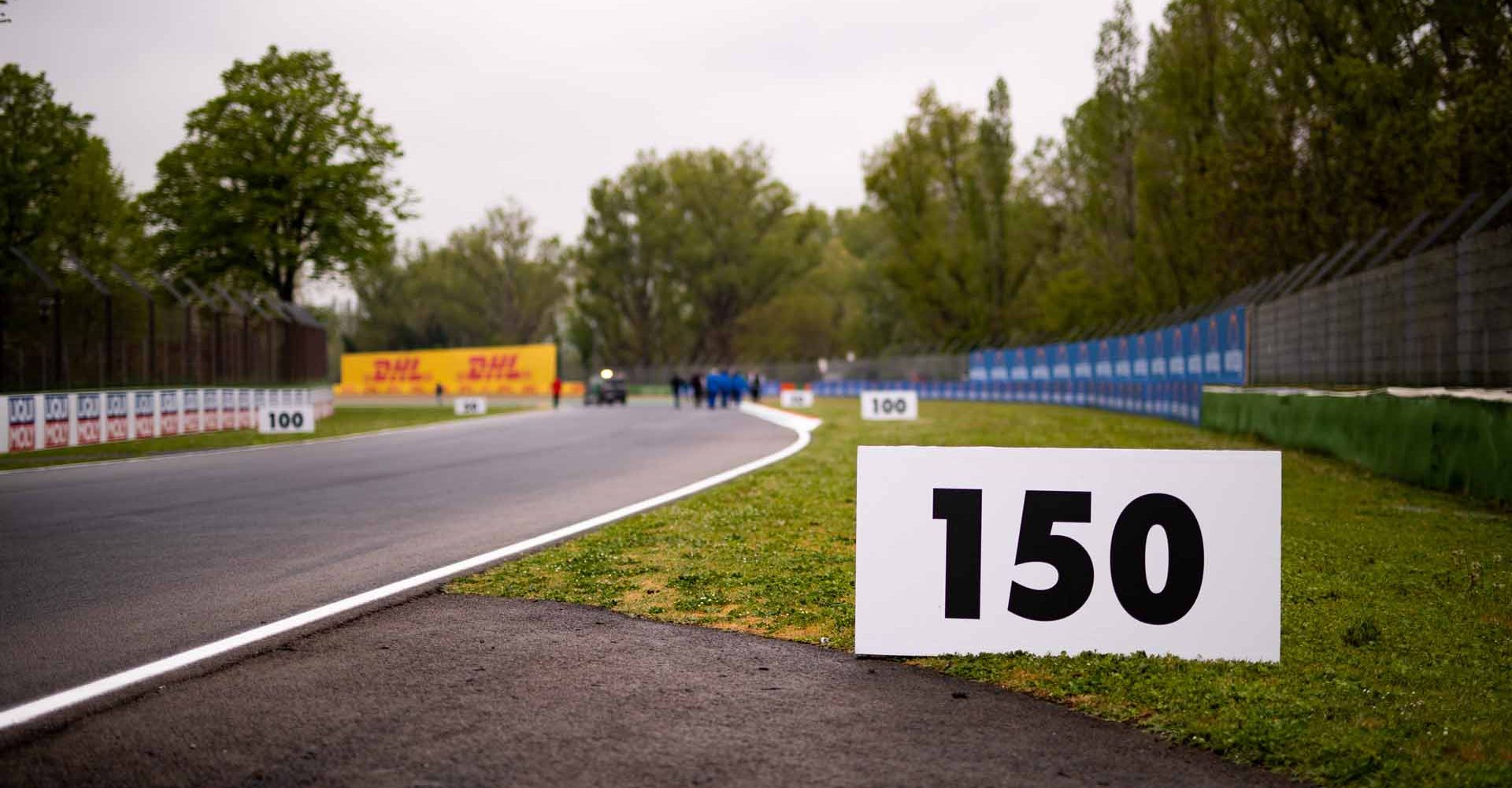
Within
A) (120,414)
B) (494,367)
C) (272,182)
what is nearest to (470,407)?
(272,182)

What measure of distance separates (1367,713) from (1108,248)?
49461 millimetres

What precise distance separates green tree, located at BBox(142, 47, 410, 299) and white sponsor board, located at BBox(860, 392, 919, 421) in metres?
22.0

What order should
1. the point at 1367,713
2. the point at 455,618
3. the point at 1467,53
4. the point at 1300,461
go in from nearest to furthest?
the point at 1367,713, the point at 455,618, the point at 1300,461, the point at 1467,53

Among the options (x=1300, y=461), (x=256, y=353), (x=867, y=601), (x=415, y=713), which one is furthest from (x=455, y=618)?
(x=256, y=353)

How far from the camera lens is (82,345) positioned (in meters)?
21.2

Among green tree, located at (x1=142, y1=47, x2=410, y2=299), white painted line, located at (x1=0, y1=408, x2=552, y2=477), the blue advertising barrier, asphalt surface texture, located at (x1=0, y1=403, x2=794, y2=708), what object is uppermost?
green tree, located at (x1=142, y1=47, x2=410, y2=299)

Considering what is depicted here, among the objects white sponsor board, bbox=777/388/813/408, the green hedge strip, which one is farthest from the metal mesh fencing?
the green hedge strip

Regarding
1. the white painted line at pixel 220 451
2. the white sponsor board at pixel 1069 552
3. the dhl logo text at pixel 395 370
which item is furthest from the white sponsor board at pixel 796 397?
the dhl logo text at pixel 395 370

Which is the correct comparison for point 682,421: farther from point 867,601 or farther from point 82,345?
point 867,601

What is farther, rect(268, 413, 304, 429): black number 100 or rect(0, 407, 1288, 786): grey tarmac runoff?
rect(268, 413, 304, 429): black number 100

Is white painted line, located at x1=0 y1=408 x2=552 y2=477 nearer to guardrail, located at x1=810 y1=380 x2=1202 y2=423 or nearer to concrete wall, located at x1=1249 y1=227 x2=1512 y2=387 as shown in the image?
concrete wall, located at x1=1249 y1=227 x2=1512 y2=387

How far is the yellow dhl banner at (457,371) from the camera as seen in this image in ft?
241

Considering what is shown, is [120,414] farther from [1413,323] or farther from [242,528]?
[1413,323]

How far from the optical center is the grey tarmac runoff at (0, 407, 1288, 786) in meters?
3.59
